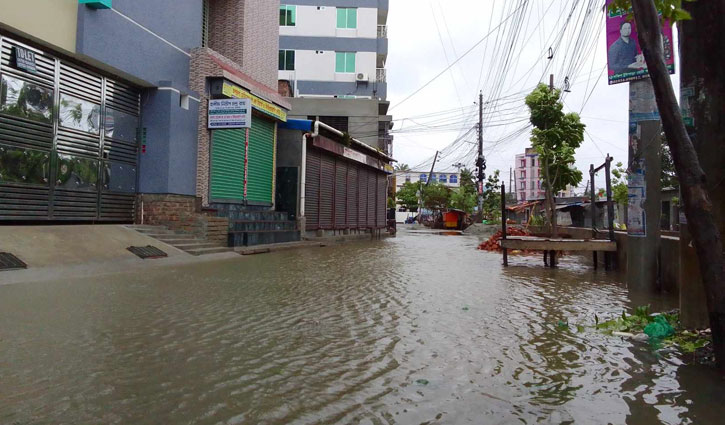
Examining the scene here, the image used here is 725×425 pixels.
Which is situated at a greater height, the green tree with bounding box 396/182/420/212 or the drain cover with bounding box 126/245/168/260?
the green tree with bounding box 396/182/420/212

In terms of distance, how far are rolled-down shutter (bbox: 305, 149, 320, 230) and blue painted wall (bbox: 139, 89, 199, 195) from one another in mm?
6969

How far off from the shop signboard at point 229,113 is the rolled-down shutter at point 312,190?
5.90 m

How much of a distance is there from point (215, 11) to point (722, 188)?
16.8m

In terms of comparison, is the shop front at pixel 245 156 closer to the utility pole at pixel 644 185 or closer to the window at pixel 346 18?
the utility pole at pixel 644 185

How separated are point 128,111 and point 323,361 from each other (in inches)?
436

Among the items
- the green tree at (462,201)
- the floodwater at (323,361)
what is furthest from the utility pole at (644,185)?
the green tree at (462,201)

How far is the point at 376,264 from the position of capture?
455 inches

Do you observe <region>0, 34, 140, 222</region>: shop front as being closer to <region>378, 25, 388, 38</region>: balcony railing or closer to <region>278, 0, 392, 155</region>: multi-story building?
<region>278, 0, 392, 155</region>: multi-story building

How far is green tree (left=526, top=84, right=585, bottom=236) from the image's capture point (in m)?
14.3

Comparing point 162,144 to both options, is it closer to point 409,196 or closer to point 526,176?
point 409,196

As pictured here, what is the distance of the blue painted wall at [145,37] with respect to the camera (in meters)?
10.6

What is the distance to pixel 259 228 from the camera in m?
15.4

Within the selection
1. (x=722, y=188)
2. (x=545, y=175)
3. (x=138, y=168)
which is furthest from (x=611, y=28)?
(x=138, y=168)

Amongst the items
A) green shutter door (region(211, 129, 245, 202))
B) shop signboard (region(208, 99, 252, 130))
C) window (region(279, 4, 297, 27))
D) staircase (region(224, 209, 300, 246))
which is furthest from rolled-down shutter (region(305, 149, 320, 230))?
window (region(279, 4, 297, 27))
